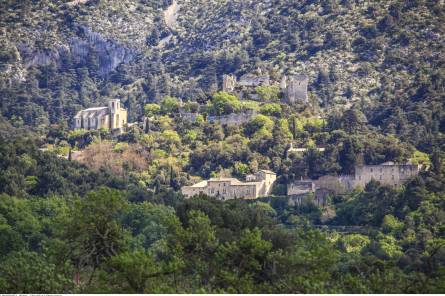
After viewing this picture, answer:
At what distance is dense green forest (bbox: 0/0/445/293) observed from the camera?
7838 cm

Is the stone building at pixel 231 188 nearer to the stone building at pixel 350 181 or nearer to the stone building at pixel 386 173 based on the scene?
the stone building at pixel 350 181

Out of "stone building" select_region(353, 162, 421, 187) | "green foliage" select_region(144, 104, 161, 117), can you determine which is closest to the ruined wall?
"stone building" select_region(353, 162, 421, 187)

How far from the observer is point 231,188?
12025 cm

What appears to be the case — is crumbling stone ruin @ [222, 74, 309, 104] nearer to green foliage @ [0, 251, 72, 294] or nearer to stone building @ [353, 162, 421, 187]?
stone building @ [353, 162, 421, 187]

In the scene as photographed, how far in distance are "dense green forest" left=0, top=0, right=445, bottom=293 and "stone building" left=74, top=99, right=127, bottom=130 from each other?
2.19m

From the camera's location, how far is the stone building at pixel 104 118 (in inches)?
5655

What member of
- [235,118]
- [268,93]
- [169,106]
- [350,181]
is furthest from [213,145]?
[350,181]

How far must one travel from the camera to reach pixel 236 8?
17450 cm

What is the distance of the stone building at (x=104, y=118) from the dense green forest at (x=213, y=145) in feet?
7.19

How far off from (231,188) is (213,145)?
11722mm

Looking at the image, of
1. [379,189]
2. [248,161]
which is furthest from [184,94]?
[379,189]

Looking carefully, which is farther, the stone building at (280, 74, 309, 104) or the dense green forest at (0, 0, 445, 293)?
the stone building at (280, 74, 309, 104)

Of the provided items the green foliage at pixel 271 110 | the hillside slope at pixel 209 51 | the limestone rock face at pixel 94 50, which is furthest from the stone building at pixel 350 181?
the limestone rock face at pixel 94 50

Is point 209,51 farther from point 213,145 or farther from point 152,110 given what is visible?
point 213,145
